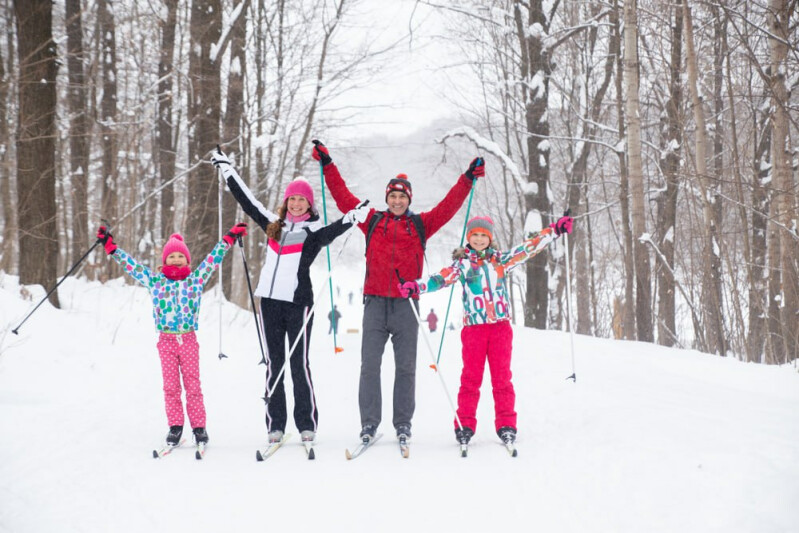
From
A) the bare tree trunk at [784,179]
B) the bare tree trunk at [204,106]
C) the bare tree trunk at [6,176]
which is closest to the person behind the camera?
the bare tree trunk at [784,179]

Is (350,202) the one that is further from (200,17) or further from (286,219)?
(200,17)

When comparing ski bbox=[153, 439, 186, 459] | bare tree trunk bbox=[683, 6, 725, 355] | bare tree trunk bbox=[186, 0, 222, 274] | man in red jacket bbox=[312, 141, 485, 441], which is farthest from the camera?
bare tree trunk bbox=[186, 0, 222, 274]

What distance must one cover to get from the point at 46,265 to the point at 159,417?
371cm

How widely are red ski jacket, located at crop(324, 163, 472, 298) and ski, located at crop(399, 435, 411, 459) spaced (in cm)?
100

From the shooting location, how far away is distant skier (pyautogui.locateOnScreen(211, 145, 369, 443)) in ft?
14.5

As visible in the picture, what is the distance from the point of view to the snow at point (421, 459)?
3021 mm

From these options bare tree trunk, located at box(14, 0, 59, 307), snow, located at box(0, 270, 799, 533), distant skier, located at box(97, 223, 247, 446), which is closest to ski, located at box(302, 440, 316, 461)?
snow, located at box(0, 270, 799, 533)

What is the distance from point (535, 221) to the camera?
1115 centimetres

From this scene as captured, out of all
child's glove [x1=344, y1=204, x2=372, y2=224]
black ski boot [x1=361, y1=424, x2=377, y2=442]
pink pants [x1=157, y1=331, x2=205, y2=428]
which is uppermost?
child's glove [x1=344, y1=204, x2=372, y2=224]

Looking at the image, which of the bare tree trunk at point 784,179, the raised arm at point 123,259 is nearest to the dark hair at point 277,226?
the raised arm at point 123,259

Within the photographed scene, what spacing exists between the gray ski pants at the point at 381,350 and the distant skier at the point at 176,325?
117 cm

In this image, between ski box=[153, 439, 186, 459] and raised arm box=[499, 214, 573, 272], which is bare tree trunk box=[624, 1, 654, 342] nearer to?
raised arm box=[499, 214, 573, 272]

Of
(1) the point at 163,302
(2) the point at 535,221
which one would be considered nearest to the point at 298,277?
(1) the point at 163,302

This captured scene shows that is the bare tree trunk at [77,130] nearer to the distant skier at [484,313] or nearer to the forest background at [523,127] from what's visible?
the forest background at [523,127]
